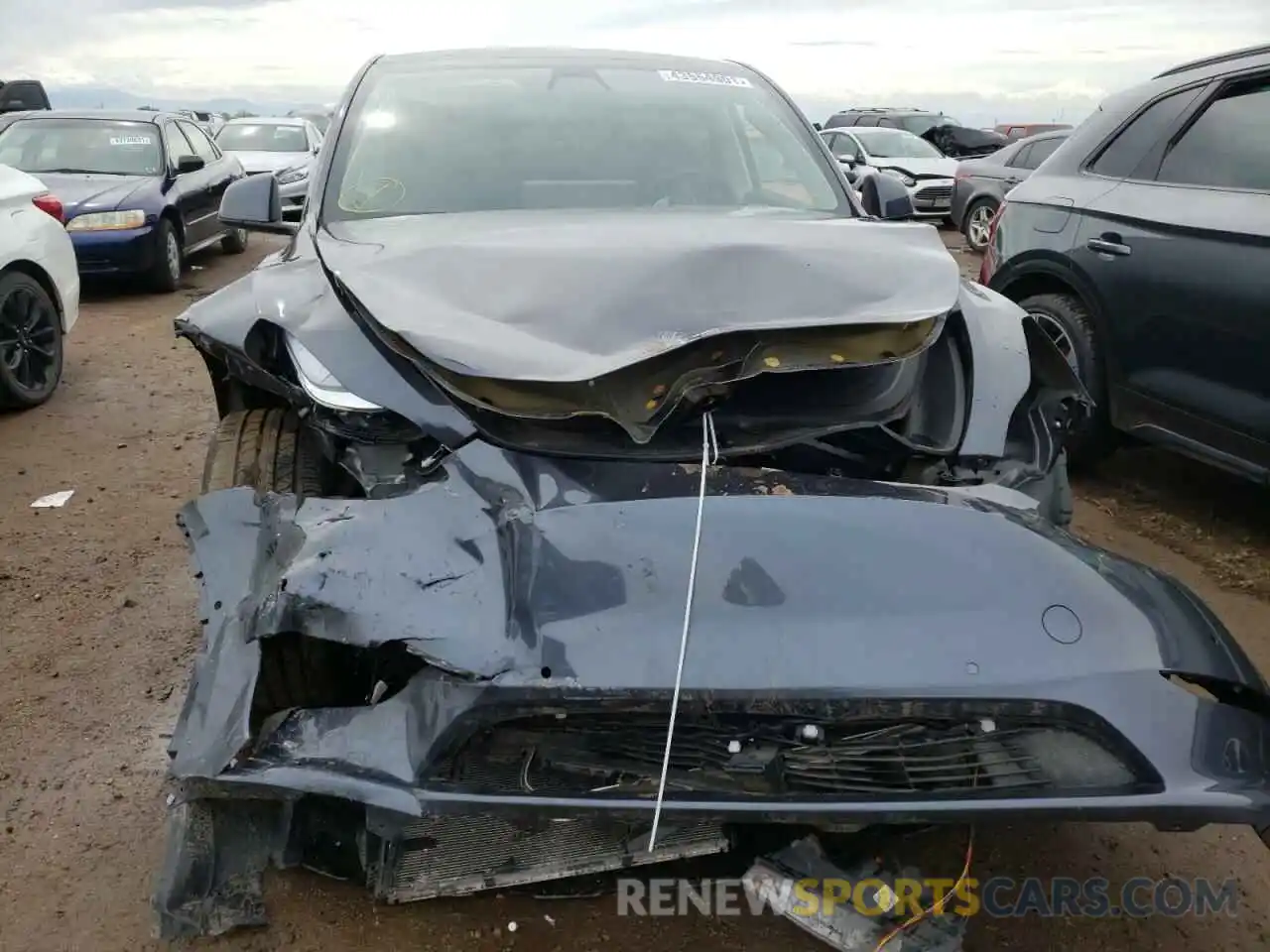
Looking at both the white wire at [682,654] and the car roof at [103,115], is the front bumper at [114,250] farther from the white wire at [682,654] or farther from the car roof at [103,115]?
the white wire at [682,654]

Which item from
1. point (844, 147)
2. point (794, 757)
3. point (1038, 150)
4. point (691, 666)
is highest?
point (691, 666)

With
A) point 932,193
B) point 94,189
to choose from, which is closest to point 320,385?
point 94,189

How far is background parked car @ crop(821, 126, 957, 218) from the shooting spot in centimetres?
Result: 1376

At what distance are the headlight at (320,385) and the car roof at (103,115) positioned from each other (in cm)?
828

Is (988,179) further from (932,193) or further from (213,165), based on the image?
(213,165)

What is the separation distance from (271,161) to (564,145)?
1123 cm

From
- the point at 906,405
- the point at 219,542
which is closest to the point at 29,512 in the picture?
the point at 219,542

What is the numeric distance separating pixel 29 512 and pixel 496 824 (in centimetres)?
298

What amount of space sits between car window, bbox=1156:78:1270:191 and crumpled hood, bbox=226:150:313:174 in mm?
10904

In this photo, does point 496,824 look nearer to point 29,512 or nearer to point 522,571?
point 522,571

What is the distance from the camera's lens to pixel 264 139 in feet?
45.5

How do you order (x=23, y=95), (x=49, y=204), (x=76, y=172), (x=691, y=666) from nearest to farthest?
(x=691, y=666) < (x=49, y=204) < (x=76, y=172) < (x=23, y=95)

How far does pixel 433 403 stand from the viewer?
2.02 meters

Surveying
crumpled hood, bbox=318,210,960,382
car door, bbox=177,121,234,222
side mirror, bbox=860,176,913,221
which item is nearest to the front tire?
crumpled hood, bbox=318,210,960,382
